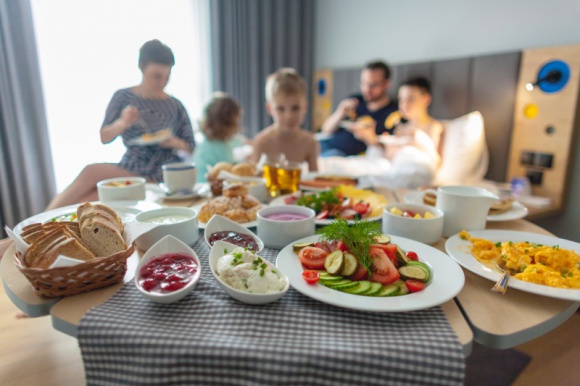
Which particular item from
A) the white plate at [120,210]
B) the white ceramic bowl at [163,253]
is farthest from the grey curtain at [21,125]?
the white ceramic bowl at [163,253]

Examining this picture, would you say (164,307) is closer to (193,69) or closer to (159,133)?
(159,133)

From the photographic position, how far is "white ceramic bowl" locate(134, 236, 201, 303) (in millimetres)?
685

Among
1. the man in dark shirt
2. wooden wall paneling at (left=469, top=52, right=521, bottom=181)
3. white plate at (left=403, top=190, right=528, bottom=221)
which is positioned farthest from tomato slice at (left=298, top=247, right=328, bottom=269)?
the man in dark shirt

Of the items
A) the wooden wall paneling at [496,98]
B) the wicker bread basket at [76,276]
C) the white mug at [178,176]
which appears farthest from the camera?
the wooden wall paneling at [496,98]

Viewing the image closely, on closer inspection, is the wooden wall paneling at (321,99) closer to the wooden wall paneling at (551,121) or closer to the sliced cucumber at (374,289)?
the wooden wall paneling at (551,121)

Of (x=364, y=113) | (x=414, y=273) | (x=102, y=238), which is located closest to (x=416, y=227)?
(x=414, y=273)

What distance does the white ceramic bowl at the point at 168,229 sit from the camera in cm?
93

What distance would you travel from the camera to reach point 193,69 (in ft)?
10.5

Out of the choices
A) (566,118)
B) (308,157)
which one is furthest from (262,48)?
(566,118)

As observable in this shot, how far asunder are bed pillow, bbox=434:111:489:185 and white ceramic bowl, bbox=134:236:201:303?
6.79ft

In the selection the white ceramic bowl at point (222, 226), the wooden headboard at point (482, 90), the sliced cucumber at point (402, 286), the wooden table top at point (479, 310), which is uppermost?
the wooden headboard at point (482, 90)

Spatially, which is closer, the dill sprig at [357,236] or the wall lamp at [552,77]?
the dill sprig at [357,236]

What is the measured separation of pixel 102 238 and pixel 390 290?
2.14 ft

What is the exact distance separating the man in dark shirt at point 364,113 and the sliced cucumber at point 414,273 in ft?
8.11
